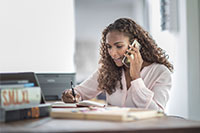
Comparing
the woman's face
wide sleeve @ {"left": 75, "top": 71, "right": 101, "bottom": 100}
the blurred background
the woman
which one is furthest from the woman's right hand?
the blurred background

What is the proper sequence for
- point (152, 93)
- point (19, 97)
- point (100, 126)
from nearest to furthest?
point (100, 126), point (19, 97), point (152, 93)

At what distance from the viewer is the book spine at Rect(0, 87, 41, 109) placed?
1.20m

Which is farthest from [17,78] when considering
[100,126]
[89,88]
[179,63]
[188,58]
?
[179,63]

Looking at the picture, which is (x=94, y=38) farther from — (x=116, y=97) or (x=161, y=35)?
(x=116, y=97)

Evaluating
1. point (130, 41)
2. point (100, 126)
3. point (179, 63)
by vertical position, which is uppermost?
point (130, 41)

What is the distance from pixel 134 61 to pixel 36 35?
72.9 inches

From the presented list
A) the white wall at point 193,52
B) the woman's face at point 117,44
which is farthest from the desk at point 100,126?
the white wall at point 193,52

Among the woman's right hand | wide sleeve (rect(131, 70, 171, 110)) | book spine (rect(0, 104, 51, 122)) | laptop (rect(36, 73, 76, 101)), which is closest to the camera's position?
book spine (rect(0, 104, 51, 122))

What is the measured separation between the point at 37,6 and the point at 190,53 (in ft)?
5.62

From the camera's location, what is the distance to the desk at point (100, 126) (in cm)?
100

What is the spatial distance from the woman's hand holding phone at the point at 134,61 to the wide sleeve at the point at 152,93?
63mm

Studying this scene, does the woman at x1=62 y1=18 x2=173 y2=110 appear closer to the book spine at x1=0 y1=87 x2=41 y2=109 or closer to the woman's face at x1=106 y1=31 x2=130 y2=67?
the woman's face at x1=106 y1=31 x2=130 y2=67

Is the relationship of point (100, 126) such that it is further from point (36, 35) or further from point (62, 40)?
point (62, 40)

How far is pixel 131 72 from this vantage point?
1.76 meters
